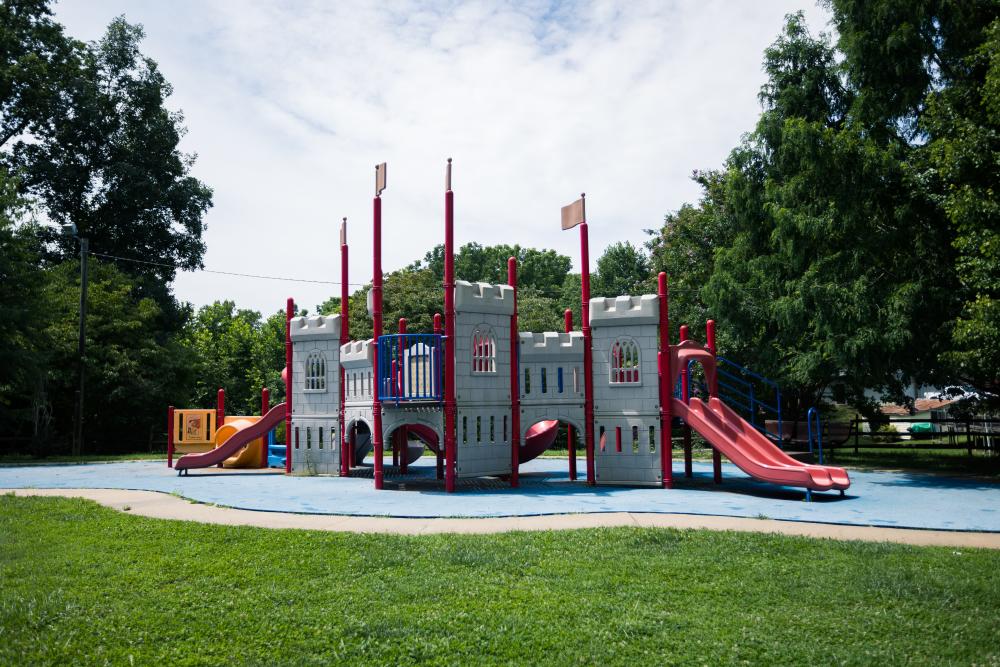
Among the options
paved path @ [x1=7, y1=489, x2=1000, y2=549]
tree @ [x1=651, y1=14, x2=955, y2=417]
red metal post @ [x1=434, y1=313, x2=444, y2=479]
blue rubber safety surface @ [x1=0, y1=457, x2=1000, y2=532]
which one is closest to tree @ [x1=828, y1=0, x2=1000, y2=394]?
tree @ [x1=651, y1=14, x2=955, y2=417]

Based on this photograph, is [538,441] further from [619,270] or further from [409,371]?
[619,270]

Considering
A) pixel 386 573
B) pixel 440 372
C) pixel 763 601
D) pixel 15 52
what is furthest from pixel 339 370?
pixel 15 52

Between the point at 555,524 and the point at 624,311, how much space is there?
6.99 meters

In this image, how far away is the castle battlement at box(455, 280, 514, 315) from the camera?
A: 16.0m

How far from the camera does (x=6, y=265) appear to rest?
26484mm

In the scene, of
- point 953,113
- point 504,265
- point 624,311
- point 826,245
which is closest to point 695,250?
point 826,245

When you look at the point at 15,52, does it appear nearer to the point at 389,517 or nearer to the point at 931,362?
the point at 389,517

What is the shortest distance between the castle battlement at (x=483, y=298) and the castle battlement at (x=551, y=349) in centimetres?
85

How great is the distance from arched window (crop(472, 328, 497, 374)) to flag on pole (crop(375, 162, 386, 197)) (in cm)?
365

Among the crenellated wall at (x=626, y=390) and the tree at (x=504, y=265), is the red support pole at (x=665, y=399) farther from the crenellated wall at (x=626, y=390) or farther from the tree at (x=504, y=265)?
the tree at (x=504, y=265)

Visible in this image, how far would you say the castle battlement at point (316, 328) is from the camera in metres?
19.7

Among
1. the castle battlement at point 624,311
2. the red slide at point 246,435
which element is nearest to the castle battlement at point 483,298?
the castle battlement at point 624,311

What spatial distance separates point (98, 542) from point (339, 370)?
10.1 meters

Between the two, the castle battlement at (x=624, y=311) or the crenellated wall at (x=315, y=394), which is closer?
the castle battlement at (x=624, y=311)
